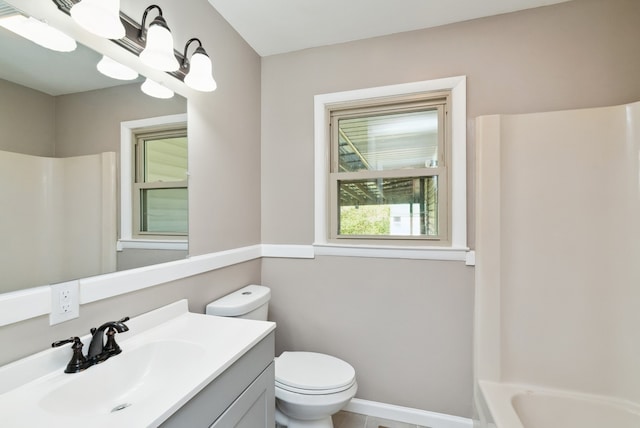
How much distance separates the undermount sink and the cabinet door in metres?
0.21

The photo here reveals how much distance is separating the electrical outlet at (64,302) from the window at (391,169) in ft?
4.58

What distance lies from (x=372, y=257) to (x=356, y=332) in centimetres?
52

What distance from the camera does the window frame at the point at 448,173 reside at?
169cm

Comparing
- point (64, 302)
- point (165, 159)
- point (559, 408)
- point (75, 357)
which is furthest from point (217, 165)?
point (559, 408)

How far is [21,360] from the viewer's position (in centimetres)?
81

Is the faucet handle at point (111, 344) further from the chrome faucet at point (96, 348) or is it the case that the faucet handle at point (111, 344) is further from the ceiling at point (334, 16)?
the ceiling at point (334, 16)

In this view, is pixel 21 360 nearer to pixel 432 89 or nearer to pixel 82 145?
pixel 82 145

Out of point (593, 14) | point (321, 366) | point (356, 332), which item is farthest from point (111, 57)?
point (593, 14)

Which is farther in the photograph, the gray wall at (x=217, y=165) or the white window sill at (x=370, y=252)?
the white window sill at (x=370, y=252)

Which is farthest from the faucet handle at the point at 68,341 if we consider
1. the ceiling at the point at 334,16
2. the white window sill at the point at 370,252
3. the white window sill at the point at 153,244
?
the ceiling at the point at 334,16

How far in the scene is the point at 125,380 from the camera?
3.12 ft

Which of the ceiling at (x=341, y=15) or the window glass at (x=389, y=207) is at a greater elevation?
the ceiling at (x=341, y=15)

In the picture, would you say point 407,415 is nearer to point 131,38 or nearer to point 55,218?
point 55,218

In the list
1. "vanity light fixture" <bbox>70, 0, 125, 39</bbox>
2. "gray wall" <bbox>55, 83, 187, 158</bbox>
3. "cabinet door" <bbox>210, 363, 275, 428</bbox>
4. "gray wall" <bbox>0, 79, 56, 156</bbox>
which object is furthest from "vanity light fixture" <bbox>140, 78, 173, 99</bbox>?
"cabinet door" <bbox>210, 363, 275, 428</bbox>
